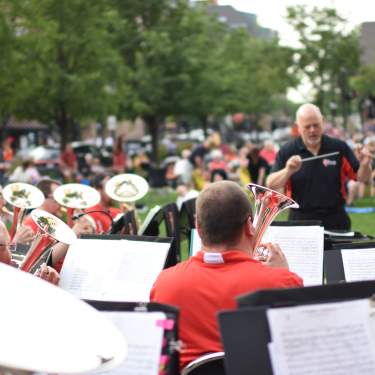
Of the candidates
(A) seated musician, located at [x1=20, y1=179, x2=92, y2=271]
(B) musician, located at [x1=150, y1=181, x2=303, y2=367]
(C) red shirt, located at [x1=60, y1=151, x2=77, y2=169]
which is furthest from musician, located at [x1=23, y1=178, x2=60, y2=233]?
(C) red shirt, located at [x1=60, y1=151, x2=77, y2=169]

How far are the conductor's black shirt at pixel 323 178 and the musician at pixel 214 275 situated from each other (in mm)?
3742

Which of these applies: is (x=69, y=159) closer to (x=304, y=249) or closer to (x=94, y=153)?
(x=94, y=153)

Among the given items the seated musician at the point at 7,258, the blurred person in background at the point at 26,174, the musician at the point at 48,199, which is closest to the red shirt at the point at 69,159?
the blurred person in background at the point at 26,174

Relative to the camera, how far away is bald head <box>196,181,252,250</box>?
386 centimetres

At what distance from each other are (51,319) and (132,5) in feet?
106

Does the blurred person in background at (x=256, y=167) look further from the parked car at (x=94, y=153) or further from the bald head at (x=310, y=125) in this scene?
the parked car at (x=94, y=153)

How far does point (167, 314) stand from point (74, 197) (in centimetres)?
584

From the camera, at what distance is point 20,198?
339 inches

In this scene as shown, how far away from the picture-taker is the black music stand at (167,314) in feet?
10.3

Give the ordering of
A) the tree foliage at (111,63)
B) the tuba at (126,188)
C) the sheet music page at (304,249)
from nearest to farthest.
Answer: the sheet music page at (304,249)
the tuba at (126,188)
the tree foliage at (111,63)

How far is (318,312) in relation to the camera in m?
3.01

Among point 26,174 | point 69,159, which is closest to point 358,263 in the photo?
point 26,174

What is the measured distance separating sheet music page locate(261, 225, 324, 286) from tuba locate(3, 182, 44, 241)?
3.41 meters

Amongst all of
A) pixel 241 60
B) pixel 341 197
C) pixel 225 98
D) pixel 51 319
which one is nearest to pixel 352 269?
pixel 51 319
